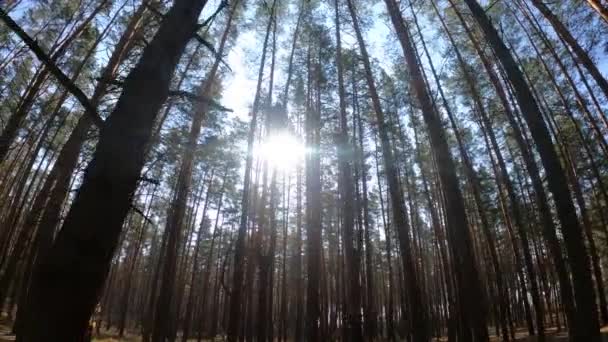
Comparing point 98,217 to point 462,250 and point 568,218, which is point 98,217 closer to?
point 568,218

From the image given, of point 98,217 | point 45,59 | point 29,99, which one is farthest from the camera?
point 29,99

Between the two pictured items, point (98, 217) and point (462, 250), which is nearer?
point (98, 217)

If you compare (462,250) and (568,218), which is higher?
(568,218)

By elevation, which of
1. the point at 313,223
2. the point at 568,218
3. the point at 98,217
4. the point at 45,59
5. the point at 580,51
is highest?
the point at 580,51

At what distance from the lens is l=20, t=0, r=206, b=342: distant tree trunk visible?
924 mm

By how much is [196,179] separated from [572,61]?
63.5 feet

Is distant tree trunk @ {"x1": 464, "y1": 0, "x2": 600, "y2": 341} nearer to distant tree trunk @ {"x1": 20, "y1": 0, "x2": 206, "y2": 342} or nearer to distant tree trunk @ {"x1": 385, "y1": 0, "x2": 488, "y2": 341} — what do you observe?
distant tree trunk @ {"x1": 385, "y1": 0, "x2": 488, "y2": 341}

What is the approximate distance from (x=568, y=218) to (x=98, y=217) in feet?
18.4

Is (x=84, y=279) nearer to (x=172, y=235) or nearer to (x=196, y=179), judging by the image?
(x=172, y=235)

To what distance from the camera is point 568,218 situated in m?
4.52

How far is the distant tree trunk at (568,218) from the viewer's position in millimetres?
4238

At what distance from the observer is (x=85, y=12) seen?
11.7 m

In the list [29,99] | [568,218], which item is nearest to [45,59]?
[568,218]

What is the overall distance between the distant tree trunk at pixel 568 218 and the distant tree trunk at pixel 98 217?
5410 mm
